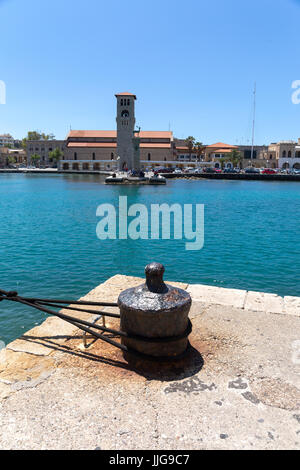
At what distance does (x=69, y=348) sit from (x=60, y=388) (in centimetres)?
79

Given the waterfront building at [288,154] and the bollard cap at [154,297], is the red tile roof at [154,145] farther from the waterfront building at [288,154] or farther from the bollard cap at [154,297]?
the bollard cap at [154,297]

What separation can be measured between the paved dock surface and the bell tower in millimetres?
76317

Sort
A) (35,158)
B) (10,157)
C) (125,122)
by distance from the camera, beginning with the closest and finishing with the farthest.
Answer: (125,122), (35,158), (10,157)

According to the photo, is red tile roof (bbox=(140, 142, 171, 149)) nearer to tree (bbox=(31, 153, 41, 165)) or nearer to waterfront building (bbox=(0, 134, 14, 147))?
tree (bbox=(31, 153, 41, 165))

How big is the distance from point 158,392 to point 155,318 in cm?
70

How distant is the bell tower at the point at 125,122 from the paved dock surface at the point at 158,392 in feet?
250

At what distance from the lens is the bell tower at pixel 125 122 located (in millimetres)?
78812

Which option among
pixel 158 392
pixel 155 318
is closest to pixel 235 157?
pixel 155 318

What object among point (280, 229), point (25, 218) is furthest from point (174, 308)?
point (25, 218)

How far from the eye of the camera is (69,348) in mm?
4242

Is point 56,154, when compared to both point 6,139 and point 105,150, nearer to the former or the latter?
point 105,150

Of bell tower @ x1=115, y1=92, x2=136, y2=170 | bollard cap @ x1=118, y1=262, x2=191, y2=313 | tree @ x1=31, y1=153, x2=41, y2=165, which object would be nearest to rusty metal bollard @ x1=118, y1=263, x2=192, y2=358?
bollard cap @ x1=118, y1=262, x2=191, y2=313

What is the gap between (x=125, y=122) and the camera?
262 feet
